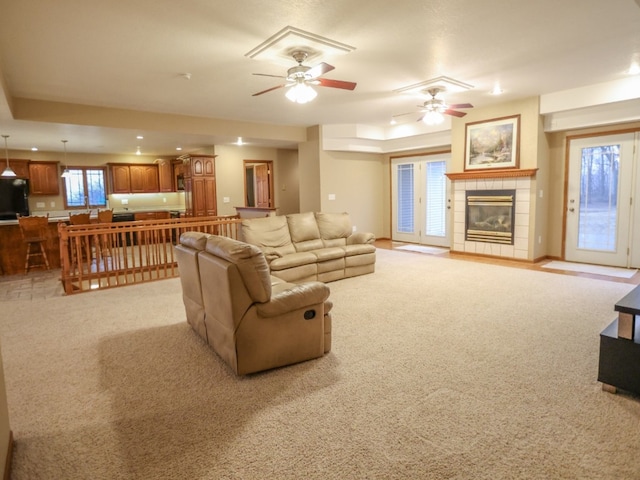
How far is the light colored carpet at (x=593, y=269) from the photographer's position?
18.5 ft

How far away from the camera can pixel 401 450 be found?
1.95m

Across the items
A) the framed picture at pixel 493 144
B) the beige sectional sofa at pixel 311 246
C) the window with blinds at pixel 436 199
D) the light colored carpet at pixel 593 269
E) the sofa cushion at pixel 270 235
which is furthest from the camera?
the window with blinds at pixel 436 199

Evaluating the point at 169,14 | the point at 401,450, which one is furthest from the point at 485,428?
the point at 169,14

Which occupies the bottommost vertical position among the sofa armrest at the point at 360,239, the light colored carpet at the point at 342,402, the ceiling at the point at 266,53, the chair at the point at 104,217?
the light colored carpet at the point at 342,402

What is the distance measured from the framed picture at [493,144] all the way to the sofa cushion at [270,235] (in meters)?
3.84

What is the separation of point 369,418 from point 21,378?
2579mm

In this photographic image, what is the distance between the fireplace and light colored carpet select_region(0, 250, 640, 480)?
2.70 m

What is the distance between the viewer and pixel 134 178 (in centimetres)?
1075

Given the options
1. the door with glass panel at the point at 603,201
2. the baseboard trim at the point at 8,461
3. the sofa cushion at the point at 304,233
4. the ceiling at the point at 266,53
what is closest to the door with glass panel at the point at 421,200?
the ceiling at the point at 266,53

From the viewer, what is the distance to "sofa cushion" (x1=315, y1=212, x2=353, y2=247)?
6.05 meters

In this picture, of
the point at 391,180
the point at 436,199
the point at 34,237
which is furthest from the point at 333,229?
the point at 34,237

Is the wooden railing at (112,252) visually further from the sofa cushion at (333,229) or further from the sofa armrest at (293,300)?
the sofa armrest at (293,300)

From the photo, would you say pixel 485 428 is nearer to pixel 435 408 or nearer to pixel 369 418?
pixel 435 408

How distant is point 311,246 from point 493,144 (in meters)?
3.82
